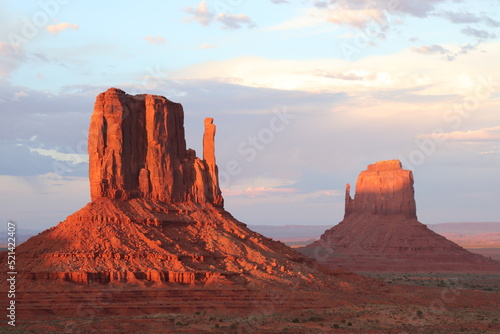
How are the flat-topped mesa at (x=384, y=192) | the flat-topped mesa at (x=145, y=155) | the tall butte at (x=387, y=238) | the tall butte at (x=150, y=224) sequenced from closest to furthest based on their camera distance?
the tall butte at (x=150, y=224), the flat-topped mesa at (x=145, y=155), the tall butte at (x=387, y=238), the flat-topped mesa at (x=384, y=192)

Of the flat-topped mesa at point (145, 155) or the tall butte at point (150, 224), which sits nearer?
the tall butte at point (150, 224)

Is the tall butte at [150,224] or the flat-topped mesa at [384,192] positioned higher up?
the flat-topped mesa at [384,192]

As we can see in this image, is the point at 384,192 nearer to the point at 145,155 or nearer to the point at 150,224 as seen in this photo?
the point at 145,155

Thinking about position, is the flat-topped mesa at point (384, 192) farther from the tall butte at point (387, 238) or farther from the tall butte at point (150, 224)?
the tall butte at point (150, 224)

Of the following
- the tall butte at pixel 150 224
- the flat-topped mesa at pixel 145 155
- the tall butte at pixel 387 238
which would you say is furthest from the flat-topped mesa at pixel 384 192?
the flat-topped mesa at pixel 145 155

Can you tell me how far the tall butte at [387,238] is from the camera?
165125 millimetres

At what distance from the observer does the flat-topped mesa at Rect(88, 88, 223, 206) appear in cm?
9019

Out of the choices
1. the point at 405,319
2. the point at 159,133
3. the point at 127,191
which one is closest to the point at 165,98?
the point at 159,133

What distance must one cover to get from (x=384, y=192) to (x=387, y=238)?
11745 millimetres

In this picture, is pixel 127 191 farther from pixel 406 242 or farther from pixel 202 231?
pixel 406 242

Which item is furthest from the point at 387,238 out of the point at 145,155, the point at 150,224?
the point at 150,224

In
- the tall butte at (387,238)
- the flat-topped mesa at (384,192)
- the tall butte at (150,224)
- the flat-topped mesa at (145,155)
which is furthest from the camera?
the flat-topped mesa at (384,192)

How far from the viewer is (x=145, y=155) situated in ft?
307

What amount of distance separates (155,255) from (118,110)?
1535 centimetres
